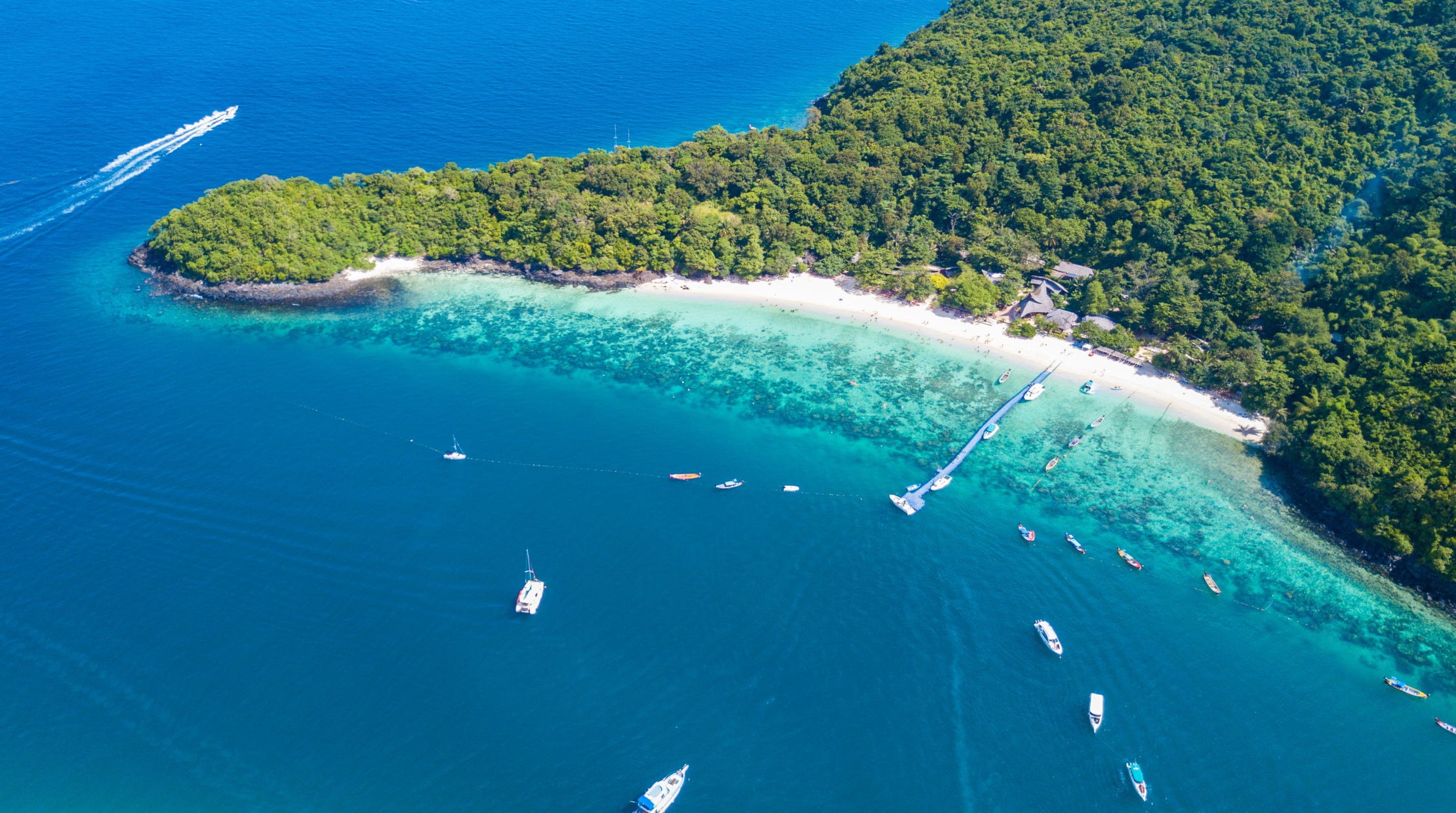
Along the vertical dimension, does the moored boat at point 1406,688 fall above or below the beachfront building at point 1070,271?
below

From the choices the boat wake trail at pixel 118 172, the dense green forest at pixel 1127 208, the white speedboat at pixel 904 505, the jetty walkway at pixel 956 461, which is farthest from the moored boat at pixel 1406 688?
the boat wake trail at pixel 118 172

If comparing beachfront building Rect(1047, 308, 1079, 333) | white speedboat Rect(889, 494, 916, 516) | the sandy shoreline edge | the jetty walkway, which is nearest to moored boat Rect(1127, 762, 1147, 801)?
white speedboat Rect(889, 494, 916, 516)

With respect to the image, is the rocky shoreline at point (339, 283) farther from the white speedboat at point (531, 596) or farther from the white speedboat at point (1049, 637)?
the white speedboat at point (1049, 637)

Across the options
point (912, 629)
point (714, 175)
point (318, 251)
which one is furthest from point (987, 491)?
point (318, 251)

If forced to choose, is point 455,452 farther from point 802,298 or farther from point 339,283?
point 802,298

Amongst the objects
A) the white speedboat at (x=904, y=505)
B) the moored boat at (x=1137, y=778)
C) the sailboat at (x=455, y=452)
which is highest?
the sailboat at (x=455, y=452)

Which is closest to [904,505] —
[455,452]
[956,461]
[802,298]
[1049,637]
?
[956,461]
